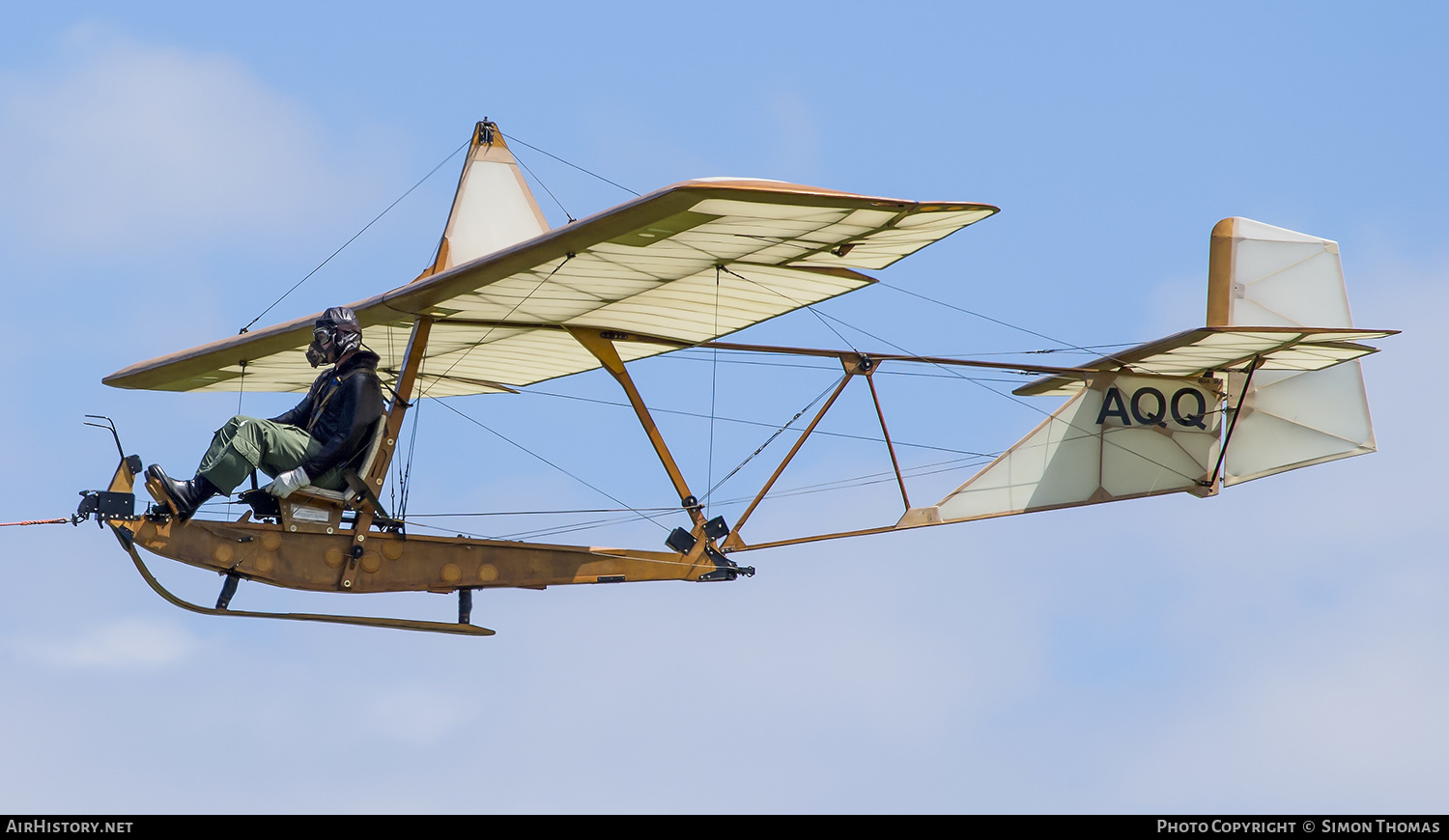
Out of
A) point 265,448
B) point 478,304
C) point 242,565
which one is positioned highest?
point 478,304

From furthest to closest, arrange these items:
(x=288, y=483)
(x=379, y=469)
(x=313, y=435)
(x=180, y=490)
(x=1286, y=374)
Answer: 1. (x=1286, y=374)
2. (x=379, y=469)
3. (x=313, y=435)
4. (x=288, y=483)
5. (x=180, y=490)

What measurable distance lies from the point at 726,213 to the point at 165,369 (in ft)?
20.9

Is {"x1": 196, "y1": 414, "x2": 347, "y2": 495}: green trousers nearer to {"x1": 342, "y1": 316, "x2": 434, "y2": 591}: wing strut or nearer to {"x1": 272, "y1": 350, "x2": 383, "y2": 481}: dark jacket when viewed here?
{"x1": 272, "y1": 350, "x2": 383, "y2": 481}: dark jacket

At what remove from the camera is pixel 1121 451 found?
691 inches

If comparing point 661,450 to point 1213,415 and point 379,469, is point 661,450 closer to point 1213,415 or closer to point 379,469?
point 379,469

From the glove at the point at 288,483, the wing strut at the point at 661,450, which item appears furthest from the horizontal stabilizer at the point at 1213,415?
the glove at the point at 288,483

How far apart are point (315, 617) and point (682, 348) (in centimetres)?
416

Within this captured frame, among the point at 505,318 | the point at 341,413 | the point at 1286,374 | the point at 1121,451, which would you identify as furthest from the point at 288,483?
the point at 1286,374

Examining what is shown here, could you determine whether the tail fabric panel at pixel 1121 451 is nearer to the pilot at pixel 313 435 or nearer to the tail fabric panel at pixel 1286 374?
the tail fabric panel at pixel 1286 374

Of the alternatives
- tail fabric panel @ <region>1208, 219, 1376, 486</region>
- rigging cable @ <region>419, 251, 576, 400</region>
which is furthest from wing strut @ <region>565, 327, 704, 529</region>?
tail fabric panel @ <region>1208, 219, 1376, 486</region>

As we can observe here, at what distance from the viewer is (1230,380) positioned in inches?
696

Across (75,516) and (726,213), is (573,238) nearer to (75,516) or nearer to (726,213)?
(726,213)

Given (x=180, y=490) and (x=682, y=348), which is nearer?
(x=180, y=490)
